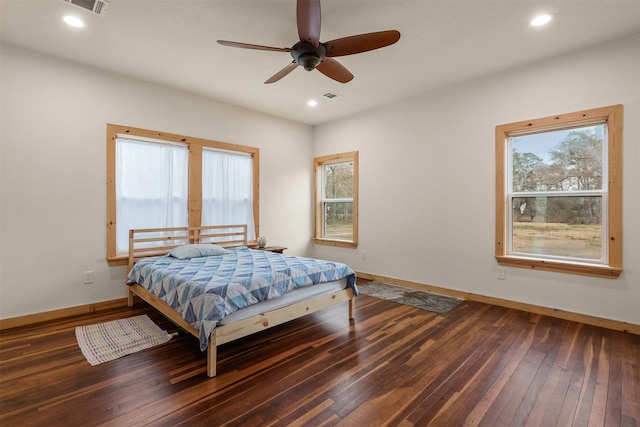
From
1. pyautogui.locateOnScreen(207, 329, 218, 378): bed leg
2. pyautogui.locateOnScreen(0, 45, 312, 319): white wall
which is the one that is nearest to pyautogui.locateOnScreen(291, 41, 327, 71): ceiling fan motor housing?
pyautogui.locateOnScreen(207, 329, 218, 378): bed leg

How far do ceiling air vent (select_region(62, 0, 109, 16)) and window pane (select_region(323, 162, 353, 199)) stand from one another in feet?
12.8

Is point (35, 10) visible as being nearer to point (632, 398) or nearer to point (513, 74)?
point (513, 74)

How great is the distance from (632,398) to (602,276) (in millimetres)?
1528

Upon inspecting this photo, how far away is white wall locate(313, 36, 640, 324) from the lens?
292cm

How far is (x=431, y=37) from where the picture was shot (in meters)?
2.88

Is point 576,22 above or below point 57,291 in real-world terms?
above

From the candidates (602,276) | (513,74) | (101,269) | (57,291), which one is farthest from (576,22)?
(57,291)

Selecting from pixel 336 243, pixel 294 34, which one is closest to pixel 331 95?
pixel 294 34

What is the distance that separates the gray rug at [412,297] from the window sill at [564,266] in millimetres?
792

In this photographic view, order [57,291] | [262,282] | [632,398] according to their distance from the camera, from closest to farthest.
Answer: [632,398] → [262,282] → [57,291]

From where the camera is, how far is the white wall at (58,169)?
3027mm

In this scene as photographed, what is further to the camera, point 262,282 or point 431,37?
point 431,37

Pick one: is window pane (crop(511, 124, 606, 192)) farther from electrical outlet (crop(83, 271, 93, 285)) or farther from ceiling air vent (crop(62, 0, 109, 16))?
electrical outlet (crop(83, 271, 93, 285))

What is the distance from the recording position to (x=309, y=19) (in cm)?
206
